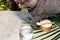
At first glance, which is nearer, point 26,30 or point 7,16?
point 26,30

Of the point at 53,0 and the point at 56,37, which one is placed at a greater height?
the point at 53,0

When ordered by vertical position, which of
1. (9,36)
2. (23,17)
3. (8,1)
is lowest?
(9,36)

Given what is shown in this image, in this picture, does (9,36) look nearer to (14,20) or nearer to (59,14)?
(14,20)

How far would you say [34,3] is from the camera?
1.24 m

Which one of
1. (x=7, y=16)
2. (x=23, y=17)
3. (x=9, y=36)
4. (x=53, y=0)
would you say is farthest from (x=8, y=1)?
(x=53, y=0)

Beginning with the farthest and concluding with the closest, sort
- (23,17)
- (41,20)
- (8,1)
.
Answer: (8,1), (23,17), (41,20)

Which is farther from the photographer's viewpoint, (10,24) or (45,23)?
(10,24)

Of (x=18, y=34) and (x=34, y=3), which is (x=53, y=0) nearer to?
(x=34, y=3)

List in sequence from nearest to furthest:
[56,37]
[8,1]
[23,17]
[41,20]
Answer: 1. [56,37]
2. [41,20]
3. [23,17]
4. [8,1]

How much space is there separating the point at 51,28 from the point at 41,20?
0.11 m

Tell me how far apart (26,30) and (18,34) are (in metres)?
0.16

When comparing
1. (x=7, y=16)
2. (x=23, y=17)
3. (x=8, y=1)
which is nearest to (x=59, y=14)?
(x=23, y=17)

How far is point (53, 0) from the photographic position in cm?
127

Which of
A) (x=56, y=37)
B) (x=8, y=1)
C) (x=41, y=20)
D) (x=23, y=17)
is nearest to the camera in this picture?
(x=56, y=37)
